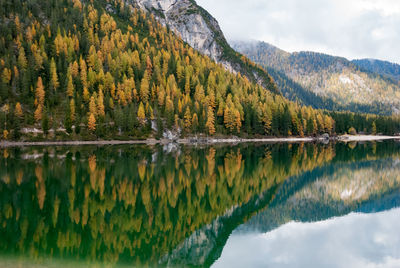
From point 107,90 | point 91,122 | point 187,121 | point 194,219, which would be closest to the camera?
point 194,219

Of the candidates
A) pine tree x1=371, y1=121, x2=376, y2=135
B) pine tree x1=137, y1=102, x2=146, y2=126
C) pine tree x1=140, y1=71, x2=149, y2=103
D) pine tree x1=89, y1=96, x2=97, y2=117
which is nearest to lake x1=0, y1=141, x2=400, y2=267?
pine tree x1=89, y1=96, x2=97, y2=117

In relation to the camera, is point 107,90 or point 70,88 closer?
point 70,88

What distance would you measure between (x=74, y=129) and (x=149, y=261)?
94.1 meters

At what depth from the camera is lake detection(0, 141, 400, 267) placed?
658 inches

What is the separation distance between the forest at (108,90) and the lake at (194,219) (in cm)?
6563

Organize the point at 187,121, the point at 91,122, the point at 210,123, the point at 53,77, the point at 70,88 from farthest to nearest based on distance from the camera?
the point at 210,123
the point at 187,121
the point at 53,77
the point at 70,88
the point at 91,122

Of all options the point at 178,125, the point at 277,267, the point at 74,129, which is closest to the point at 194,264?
the point at 277,267

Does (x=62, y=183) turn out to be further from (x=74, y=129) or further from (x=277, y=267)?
(x=74, y=129)

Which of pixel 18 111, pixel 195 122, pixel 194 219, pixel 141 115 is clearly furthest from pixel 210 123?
pixel 194 219

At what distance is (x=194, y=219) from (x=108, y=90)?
357ft

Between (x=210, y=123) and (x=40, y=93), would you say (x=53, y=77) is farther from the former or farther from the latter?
(x=210, y=123)

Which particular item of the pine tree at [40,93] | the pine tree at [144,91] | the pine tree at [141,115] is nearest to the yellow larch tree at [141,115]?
the pine tree at [141,115]

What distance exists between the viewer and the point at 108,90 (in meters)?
124

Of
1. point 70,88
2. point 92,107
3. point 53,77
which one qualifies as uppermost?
point 53,77
